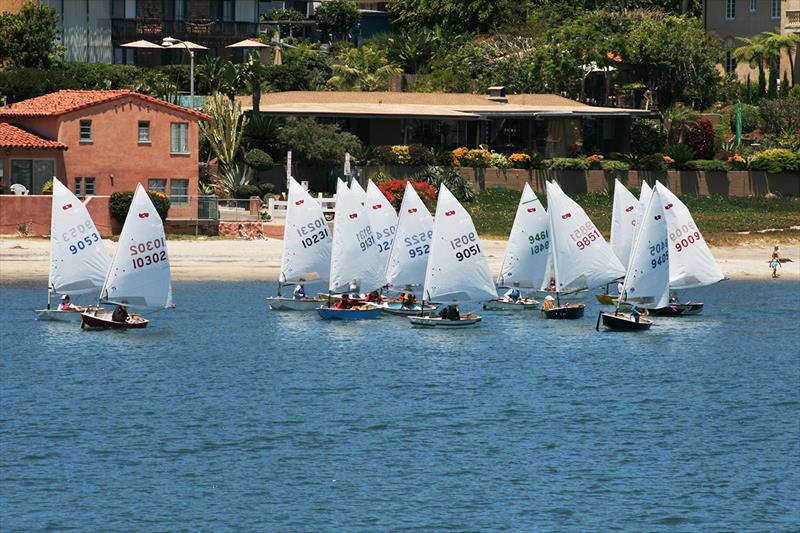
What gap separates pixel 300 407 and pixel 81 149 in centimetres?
3730

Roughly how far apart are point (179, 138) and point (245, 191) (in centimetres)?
475

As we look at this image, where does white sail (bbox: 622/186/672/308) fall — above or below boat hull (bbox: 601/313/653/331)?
above

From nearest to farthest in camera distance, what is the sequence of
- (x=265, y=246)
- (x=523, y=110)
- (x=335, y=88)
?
1. (x=265, y=246)
2. (x=523, y=110)
3. (x=335, y=88)

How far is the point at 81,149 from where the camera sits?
89062 millimetres

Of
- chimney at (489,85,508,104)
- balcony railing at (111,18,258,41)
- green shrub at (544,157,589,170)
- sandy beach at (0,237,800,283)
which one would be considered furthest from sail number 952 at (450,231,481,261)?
balcony railing at (111,18,258,41)

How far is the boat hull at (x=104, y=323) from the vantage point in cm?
6725

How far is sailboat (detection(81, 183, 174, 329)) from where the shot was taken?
215ft

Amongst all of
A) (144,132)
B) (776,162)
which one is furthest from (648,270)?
(776,162)

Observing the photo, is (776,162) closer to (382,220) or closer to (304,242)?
(382,220)

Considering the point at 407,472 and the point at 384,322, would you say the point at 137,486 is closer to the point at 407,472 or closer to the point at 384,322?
the point at 407,472

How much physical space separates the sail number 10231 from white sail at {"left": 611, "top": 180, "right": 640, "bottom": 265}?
80.4 feet

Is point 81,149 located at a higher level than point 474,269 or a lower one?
higher

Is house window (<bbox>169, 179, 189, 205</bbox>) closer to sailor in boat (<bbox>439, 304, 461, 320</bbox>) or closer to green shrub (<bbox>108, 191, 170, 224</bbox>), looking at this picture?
green shrub (<bbox>108, 191, 170, 224</bbox>)

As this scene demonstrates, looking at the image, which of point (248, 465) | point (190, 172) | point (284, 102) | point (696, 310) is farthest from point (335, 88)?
point (248, 465)
